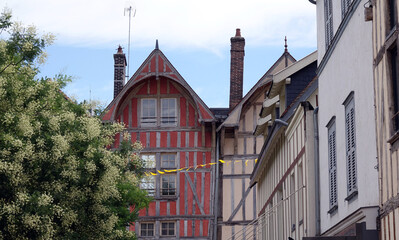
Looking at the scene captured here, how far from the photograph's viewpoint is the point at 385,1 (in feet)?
30.3

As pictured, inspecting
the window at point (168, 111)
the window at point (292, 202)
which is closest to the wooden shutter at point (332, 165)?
the window at point (292, 202)

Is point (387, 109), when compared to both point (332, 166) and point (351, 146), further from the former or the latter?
point (332, 166)

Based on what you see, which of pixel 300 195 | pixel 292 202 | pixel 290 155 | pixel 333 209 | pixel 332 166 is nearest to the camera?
pixel 333 209

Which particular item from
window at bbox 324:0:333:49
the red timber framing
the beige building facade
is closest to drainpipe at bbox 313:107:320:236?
window at bbox 324:0:333:49

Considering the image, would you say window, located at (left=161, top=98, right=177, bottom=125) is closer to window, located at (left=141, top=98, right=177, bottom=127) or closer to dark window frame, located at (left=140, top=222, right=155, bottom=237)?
window, located at (left=141, top=98, right=177, bottom=127)

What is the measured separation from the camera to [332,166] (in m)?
13.0

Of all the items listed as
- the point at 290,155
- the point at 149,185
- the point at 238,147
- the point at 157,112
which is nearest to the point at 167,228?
the point at 149,185

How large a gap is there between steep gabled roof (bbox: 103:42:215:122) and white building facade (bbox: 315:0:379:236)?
16.8 metres

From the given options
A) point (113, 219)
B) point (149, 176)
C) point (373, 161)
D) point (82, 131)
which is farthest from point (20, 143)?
point (149, 176)

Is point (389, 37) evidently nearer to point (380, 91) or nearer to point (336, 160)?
point (380, 91)

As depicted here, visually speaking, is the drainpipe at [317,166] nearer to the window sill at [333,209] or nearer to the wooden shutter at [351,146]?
the window sill at [333,209]

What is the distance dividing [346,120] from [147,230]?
65.6 ft

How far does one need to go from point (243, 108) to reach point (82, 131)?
44.1 ft

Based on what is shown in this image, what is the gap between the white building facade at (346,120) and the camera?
398 inches
